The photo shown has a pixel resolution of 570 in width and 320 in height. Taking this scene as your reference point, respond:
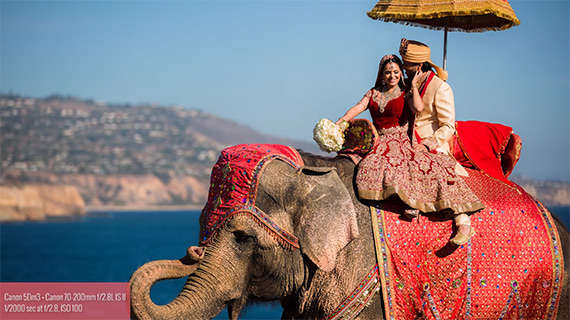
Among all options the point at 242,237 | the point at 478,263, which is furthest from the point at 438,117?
the point at 242,237

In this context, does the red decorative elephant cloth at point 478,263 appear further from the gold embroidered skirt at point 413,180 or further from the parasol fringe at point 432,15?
the parasol fringe at point 432,15

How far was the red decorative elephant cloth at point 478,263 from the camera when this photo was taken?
21.5ft

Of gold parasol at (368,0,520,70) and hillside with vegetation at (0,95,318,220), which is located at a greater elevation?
gold parasol at (368,0,520,70)

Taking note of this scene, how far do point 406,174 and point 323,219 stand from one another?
0.78 metres

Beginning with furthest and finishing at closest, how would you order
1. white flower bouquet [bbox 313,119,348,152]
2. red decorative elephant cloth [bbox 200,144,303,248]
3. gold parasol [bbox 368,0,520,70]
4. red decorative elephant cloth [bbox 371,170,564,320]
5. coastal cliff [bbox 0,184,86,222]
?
coastal cliff [bbox 0,184,86,222], gold parasol [bbox 368,0,520,70], white flower bouquet [bbox 313,119,348,152], red decorative elephant cloth [bbox 371,170,564,320], red decorative elephant cloth [bbox 200,144,303,248]

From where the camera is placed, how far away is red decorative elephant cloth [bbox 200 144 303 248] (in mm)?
6328

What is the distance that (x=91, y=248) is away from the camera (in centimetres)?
11288

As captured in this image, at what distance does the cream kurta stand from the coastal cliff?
126m

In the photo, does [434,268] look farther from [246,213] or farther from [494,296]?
[246,213]

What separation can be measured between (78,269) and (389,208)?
3175 inches

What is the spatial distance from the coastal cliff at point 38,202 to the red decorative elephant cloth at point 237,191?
4949 inches

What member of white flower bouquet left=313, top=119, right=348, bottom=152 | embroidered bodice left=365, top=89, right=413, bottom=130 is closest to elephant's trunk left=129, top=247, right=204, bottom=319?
white flower bouquet left=313, top=119, right=348, bottom=152

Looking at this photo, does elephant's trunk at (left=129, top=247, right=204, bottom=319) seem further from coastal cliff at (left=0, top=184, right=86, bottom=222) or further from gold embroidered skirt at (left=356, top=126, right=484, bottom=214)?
coastal cliff at (left=0, top=184, right=86, bottom=222)

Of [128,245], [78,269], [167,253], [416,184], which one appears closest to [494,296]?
[416,184]
